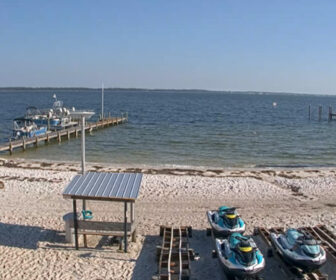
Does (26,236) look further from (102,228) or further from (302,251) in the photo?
(302,251)

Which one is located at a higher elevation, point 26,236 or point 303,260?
point 303,260

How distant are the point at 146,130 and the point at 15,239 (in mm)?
36094

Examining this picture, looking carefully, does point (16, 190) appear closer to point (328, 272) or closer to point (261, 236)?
point (261, 236)

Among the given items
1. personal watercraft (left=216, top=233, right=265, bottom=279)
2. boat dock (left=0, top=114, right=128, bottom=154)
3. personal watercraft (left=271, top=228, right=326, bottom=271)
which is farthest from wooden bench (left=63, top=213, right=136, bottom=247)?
boat dock (left=0, top=114, right=128, bottom=154)

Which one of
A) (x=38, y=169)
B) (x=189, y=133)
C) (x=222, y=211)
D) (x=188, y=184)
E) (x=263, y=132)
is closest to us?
(x=222, y=211)

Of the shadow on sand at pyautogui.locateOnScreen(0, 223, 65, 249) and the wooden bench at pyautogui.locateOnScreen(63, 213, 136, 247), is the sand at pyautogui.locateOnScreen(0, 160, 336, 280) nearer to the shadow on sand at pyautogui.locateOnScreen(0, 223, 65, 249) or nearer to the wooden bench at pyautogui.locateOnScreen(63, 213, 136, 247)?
the shadow on sand at pyautogui.locateOnScreen(0, 223, 65, 249)

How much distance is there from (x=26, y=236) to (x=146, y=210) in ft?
15.4

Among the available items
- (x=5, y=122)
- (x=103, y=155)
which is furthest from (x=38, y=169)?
(x=5, y=122)

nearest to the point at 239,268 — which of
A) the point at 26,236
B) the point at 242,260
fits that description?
the point at 242,260

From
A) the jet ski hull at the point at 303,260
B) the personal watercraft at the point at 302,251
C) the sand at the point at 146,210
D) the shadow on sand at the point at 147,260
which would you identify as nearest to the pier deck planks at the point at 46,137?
the sand at the point at 146,210

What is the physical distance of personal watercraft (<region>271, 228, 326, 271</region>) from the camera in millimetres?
9945

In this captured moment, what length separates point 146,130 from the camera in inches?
1908

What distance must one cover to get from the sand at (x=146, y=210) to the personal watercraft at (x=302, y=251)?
189cm

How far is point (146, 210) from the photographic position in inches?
626
